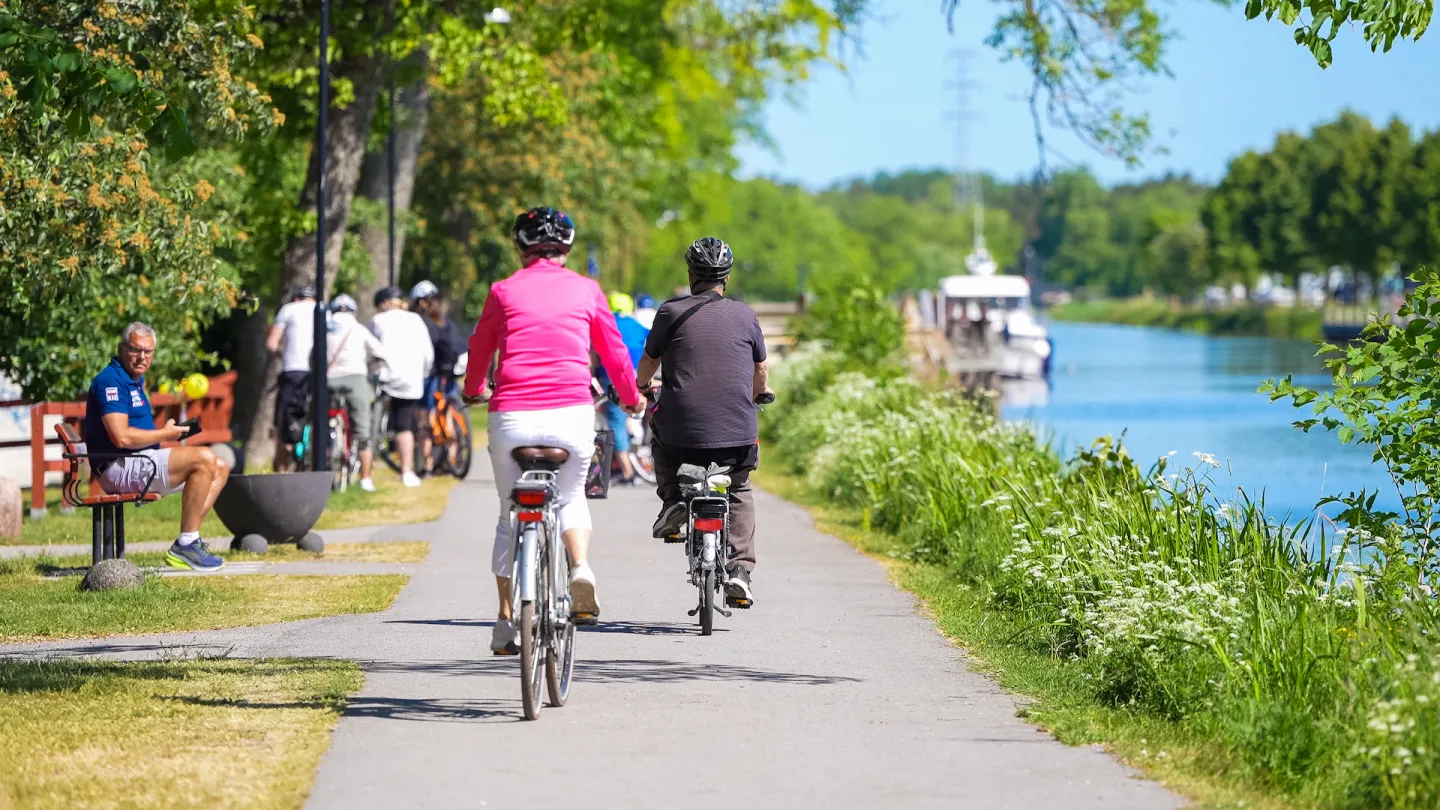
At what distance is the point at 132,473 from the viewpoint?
11.6m

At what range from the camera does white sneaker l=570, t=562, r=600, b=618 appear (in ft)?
25.1

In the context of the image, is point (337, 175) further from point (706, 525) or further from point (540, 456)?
point (540, 456)

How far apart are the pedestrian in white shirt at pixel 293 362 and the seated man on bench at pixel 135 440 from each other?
6.09 metres

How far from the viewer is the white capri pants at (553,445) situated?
7.57m

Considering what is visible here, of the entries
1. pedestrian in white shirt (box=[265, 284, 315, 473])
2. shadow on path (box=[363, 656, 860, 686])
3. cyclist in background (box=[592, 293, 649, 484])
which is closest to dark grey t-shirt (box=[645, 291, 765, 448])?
shadow on path (box=[363, 656, 860, 686])

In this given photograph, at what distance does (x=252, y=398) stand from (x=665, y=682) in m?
22.0

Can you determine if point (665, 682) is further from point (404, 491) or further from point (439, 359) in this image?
point (439, 359)

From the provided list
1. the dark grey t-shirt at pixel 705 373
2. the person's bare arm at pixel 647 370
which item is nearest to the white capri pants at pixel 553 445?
the person's bare arm at pixel 647 370

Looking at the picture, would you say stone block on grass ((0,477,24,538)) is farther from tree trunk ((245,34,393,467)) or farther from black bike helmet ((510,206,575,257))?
black bike helmet ((510,206,575,257))

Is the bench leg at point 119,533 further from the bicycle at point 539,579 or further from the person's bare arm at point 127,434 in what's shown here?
the bicycle at point 539,579

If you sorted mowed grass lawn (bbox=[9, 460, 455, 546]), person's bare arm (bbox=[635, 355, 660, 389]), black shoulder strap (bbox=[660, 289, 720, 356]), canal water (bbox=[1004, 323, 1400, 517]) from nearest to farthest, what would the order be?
1. person's bare arm (bbox=[635, 355, 660, 389])
2. black shoulder strap (bbox=[660, 289, 720, 356])
3. mowed grass lawn (bbox=[9, 460, 455, 546])
4. canal water (bbox=[1004, 323, 1400, 517])

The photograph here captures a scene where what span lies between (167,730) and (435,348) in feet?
45.3

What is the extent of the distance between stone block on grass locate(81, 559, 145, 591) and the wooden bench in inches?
15.6

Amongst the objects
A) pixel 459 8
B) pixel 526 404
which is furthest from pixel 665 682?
pixel 459 8
